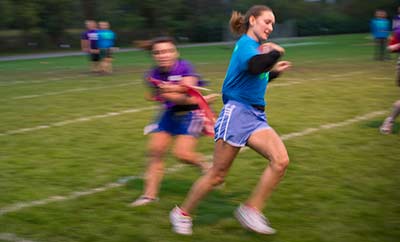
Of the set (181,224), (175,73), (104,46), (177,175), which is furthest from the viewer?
(104,46)

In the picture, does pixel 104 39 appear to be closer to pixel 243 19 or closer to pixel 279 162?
pixel 243 19

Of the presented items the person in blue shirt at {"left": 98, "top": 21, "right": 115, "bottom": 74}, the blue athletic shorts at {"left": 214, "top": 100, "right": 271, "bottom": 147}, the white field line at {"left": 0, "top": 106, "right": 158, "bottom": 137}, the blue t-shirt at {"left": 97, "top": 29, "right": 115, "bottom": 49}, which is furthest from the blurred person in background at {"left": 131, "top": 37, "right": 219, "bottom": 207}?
the blue t-shirt at {"left": 97, "top": 29, "right": 115, "bottom": 49}

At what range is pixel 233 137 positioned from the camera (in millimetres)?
4250

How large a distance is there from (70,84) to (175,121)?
10.9 metres

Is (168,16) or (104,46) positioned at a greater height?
(104,46)

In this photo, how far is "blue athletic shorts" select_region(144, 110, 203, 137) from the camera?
525 cm

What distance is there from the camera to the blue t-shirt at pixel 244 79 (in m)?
4.05

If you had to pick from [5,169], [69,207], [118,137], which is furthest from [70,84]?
[69,207]

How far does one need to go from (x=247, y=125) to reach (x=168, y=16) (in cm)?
4023

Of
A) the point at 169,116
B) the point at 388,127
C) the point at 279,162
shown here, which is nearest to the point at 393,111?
the point at 388,127

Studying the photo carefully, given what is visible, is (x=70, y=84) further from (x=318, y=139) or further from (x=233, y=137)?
(x=233, y=137)

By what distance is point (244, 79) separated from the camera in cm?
420

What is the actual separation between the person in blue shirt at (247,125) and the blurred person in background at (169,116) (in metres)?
0.80

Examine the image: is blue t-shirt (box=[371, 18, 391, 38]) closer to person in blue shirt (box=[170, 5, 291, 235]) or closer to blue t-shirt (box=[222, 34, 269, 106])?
person in blue shirt (box=[170, 5, 291, 235])
